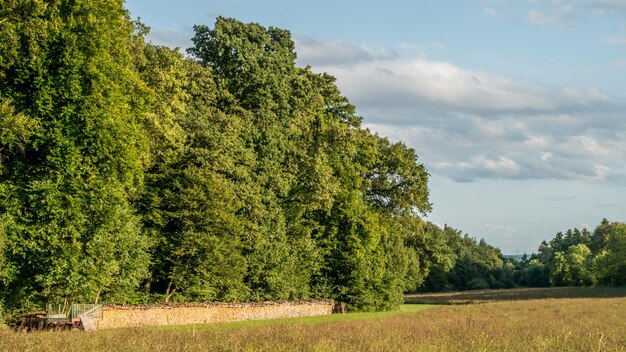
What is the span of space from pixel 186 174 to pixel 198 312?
801 centimetres

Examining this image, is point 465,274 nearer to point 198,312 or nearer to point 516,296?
point 516,296

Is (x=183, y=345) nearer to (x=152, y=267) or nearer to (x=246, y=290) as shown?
(x=152, y=267)

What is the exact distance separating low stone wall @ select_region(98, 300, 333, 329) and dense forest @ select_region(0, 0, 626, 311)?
5.39ft

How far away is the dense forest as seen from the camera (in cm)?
3247

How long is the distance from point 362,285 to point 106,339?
149 ft

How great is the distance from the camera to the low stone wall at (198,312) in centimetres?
3456

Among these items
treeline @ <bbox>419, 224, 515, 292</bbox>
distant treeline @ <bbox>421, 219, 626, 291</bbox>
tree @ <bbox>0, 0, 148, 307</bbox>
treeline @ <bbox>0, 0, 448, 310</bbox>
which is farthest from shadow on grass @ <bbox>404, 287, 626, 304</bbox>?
tree @ <bbox>0, 0, 148, 307</bbox>

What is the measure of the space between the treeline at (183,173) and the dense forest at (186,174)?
96 mm

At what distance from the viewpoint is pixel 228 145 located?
44.7 metres

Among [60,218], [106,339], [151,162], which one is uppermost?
[151,162]

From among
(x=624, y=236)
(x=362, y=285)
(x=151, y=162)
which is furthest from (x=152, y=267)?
(x=624, y=236)

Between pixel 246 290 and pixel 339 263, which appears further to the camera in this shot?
pixel 339 263

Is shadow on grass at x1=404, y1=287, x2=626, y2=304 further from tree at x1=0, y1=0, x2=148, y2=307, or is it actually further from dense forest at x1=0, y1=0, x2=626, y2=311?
tree at x1=0, y1=0, x2=148, y2=307

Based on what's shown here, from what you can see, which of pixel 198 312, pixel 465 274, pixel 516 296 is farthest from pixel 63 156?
pixel 465 274
